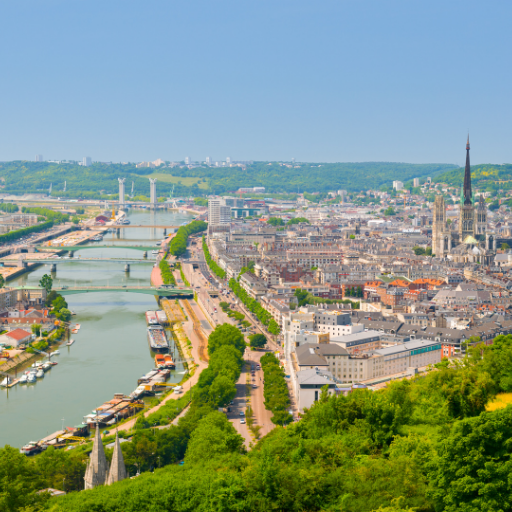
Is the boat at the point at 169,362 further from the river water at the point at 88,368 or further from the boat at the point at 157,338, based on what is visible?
Result: the boat at the point at 157,338

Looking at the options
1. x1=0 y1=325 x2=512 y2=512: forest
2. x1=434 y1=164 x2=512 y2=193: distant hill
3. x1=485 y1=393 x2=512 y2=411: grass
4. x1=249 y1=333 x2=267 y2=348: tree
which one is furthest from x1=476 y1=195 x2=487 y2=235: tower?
x1=434 y1=164 x2=512 y2=193: distant hill

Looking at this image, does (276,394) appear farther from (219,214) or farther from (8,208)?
(8,208)

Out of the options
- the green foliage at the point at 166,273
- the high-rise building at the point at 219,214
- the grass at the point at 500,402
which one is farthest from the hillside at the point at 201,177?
the grass at the point at 500,402

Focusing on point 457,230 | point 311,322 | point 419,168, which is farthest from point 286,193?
point 311,322

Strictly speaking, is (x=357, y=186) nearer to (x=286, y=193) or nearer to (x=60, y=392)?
(x=286, y=193)

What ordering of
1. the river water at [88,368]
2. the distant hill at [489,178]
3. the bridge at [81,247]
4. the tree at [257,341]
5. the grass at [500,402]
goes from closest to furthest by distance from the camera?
the grass at [500,402]
the river water at [88,368]
the tree at [257,341]
the bridge at [81,247]
the distant hill at [489,178]

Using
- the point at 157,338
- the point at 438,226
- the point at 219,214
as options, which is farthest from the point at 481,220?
the point at 219,214
